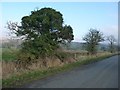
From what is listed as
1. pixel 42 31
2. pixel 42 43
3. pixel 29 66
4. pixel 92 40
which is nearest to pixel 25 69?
pixel 29 66

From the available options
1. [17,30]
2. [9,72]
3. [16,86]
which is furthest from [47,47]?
[16,86]

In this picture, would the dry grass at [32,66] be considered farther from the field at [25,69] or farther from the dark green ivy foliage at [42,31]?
the dark green ivy foliage at [42,31]

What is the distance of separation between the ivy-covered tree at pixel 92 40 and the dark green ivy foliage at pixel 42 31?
3245 centimetres

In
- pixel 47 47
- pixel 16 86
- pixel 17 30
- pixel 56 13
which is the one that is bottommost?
pixel 16 86

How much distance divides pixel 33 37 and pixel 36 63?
379cm

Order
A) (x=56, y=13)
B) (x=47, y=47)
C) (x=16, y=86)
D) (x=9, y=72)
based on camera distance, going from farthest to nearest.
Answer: (x=56, y=13)
(x=47, y=47)
(x=9, y=72)
(x=16, y=86)

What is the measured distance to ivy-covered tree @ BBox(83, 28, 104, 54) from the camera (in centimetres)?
6272

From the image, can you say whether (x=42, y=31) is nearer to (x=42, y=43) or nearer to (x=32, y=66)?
(x=42, y=43)

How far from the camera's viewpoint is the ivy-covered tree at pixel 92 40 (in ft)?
206

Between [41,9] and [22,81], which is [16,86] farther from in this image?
[41,9]

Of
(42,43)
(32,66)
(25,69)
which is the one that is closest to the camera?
(25,69)

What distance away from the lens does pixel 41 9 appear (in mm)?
29141

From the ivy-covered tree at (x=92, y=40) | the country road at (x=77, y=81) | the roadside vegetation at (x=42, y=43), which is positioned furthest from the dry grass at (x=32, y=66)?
the ivy-covered tree at (x=92, y=40)

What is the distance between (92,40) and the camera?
65375mm
